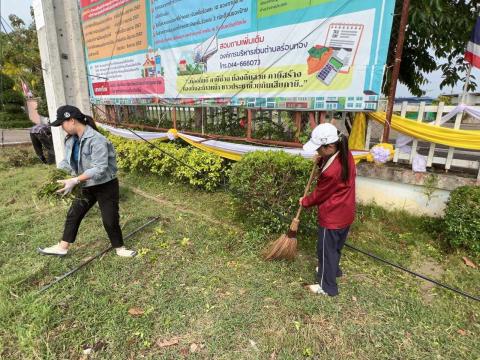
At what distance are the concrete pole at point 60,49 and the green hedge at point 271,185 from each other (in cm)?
364

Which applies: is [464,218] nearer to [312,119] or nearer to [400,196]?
[400,196]

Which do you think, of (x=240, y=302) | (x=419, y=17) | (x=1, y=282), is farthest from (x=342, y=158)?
(x=1, y=282)

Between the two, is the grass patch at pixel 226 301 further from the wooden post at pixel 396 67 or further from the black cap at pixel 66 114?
the black cap at pixel 66 114

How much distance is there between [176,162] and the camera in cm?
519

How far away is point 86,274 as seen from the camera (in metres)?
2.90

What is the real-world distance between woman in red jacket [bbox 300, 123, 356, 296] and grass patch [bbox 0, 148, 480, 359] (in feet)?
0.94

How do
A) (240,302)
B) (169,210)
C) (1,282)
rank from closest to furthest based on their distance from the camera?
(240,302) < (1,282) < (169,210)

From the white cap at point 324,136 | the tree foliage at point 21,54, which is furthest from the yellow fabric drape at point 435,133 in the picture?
the tree foliage at point 21,54

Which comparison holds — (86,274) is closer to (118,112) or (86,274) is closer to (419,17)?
(419,17)

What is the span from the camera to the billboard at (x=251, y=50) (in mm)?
3262

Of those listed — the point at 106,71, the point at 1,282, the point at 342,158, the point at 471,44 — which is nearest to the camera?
the point at 342,158

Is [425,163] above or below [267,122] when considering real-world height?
below

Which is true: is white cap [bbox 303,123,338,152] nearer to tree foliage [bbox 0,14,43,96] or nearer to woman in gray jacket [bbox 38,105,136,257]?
woman in gray jacket [bbox 38,105,136,257]

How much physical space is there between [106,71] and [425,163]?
23.7ft
